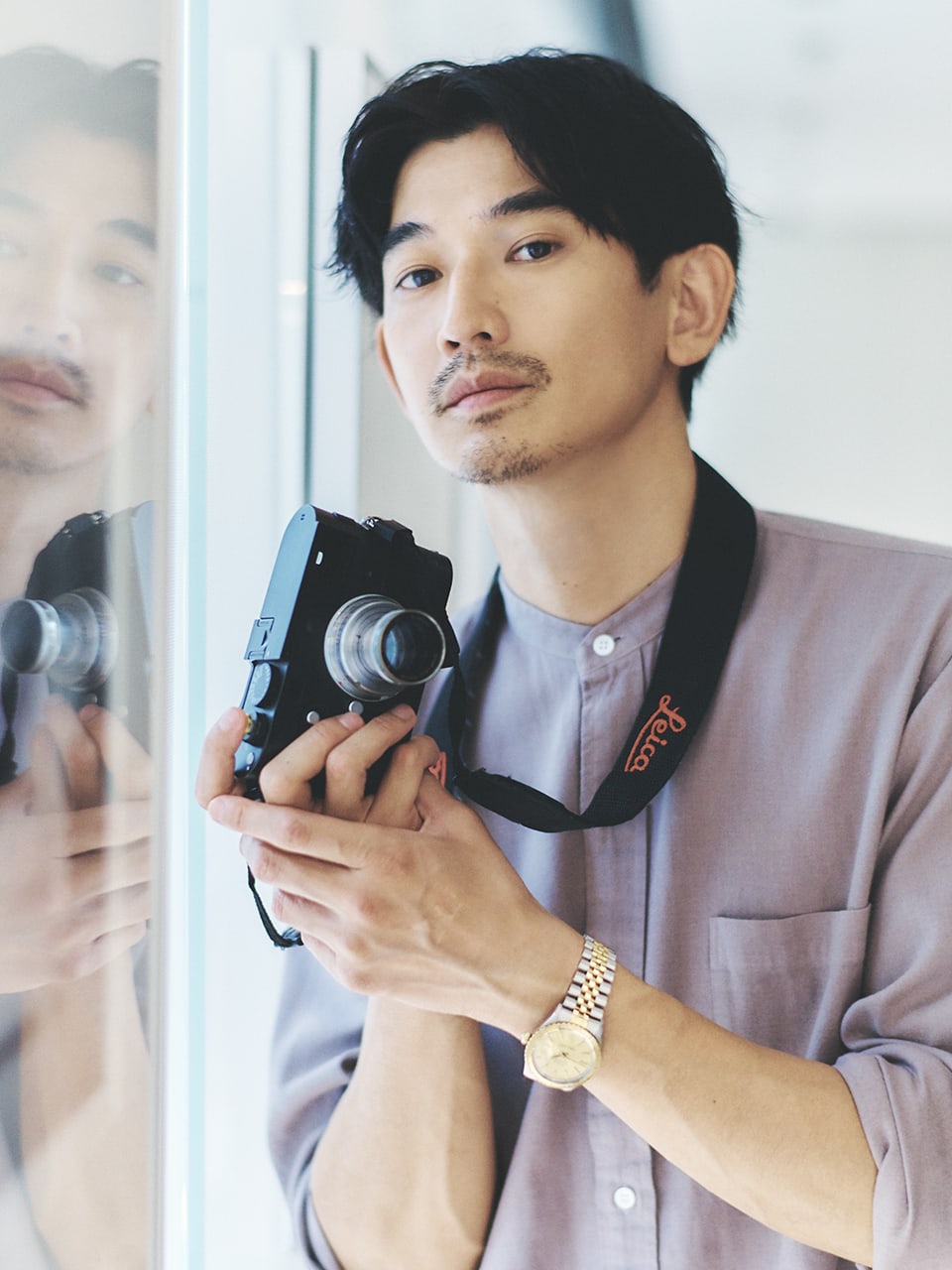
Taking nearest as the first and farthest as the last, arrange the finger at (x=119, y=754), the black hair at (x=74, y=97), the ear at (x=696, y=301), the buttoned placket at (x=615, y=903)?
the black hair at (x=74, y=97), the finger at (x=119, y=754), the buttoned placket at (x=615, y=903), the ear at (x=696, y=301)

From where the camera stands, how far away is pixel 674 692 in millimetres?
846

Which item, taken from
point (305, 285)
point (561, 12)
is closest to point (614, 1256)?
point (305, 285)

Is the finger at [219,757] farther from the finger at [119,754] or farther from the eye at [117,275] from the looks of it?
the eye at [117,275]

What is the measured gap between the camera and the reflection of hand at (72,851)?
0.63 m

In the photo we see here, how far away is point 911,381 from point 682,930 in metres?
0.54

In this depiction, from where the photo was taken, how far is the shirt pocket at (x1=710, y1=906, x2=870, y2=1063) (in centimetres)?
80

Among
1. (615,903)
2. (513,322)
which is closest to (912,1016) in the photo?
(615,903)

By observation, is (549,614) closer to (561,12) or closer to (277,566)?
(277,566)

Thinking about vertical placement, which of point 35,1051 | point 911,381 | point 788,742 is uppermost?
point 911,381

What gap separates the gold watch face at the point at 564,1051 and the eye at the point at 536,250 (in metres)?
0.56

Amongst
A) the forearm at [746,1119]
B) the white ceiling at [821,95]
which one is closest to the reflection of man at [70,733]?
the forearm at [746,1119]

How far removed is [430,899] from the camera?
0.66 metres

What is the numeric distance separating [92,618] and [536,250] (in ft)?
1.45

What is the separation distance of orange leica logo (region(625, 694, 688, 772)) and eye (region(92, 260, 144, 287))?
482mm
